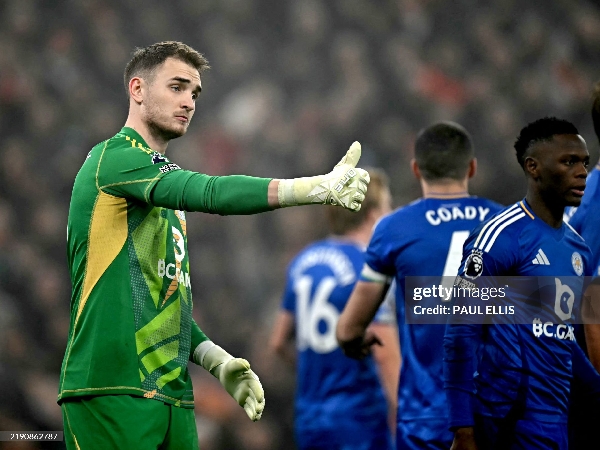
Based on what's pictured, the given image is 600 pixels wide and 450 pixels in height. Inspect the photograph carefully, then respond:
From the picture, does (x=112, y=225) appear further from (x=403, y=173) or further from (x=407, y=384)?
(x=403, y=173)

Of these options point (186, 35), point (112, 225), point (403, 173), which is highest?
point (186, 35)

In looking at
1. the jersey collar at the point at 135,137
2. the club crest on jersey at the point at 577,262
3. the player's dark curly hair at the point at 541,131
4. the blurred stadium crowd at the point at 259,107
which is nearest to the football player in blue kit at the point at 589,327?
the club crest on jersey at the point at 577,262

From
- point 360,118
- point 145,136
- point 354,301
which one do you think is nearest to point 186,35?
point 360,118

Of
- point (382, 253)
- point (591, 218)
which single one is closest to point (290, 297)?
point (382, 253)

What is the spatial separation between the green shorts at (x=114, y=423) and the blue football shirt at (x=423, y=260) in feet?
5.37

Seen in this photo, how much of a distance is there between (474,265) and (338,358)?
2058 millimetres

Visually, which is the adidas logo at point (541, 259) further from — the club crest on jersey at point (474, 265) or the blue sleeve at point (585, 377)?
the blue sleeve at point (585, 377)

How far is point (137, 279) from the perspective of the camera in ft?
10.0

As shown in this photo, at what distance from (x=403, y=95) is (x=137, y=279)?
24.6 ft

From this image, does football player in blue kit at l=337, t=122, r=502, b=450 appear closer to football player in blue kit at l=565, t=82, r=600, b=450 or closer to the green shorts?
football player in blue kit at l=565, t=82, r=600, b=450

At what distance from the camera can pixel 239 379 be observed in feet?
10.8

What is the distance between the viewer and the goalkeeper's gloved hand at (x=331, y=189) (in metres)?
2.62

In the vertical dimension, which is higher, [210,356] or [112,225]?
[112,225]

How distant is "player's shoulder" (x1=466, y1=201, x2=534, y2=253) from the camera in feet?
11.5
